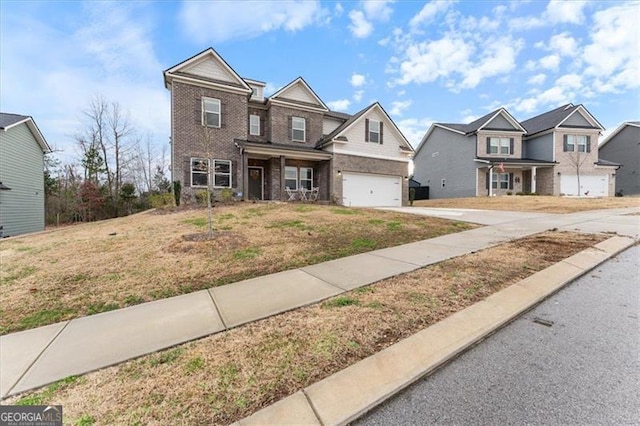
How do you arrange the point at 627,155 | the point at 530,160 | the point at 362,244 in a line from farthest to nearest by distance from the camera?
the point at 627,155 < the point at 530,160 < the point at 362,244

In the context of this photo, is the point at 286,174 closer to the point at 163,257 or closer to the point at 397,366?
the point at 163,257

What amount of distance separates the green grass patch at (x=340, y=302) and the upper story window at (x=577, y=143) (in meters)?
31.1

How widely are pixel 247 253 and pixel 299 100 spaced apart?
1450 cm

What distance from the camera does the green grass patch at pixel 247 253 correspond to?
5676 mm

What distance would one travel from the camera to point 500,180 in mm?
24594

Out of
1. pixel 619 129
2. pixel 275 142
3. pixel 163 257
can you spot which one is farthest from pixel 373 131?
pixel 619 129

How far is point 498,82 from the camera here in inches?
672

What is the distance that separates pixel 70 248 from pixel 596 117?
38.1 meters

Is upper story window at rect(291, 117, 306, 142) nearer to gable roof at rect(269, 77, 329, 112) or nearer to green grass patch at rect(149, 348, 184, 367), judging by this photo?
gable roof at rect(269, 77, 329, 112)

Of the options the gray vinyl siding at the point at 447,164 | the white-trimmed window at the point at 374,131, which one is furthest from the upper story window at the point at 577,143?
the white-trimmed window at the point at 374,131

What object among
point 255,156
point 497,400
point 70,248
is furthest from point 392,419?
point 255,156

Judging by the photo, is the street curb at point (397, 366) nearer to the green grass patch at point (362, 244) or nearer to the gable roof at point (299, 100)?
the green grass patch at point (362, 244)

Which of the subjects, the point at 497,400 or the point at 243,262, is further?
the point at 243,262

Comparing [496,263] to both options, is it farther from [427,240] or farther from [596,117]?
[596,117]
